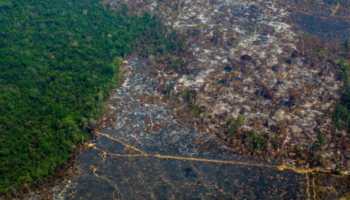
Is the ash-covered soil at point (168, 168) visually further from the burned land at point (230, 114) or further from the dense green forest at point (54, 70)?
the dense green forest at point (54, 70)

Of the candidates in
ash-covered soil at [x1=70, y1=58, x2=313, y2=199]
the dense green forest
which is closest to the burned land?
ash-covered soil at [x1=70, y1=58, x2=313, y2=199]

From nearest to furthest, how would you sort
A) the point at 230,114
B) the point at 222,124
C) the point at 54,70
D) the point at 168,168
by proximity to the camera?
the point at 168,168, the point at 222,124, the point at 230,114, the point at 54,70

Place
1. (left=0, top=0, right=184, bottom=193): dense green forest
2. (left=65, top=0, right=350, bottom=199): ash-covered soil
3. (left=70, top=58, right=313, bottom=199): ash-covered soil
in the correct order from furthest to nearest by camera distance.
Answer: (left=0, top=0, right=184, bottom=193): dense green forest < (left=65, top=0, right=350, bottom=199): ash-covered soil < (left=70, top=58, right=313, bottom=199): ash-covered soil

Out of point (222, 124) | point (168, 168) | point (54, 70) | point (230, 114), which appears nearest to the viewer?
point (168, 168)

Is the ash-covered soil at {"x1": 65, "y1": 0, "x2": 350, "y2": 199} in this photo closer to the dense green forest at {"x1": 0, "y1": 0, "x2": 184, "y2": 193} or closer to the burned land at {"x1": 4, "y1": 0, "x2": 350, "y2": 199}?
the burned land at {"x1": 4, "y1": 0, "x2": 350, "y2": 199}

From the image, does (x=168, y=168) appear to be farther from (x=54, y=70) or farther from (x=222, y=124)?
(x=54, y=70)

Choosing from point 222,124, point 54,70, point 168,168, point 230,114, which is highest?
point 54,70

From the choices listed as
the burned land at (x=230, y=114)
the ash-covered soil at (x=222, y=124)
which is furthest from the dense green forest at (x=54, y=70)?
the ash-covered soil at (x=222, y=124)

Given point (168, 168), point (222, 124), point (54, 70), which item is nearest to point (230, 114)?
point (222, 124)
